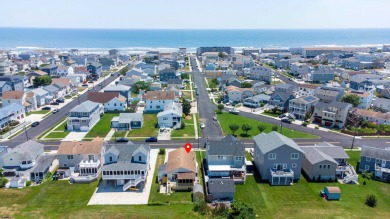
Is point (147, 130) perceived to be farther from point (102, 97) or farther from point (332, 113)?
point (332, 113)

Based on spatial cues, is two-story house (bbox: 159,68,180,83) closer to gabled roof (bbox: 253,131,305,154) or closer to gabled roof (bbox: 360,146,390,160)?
gabled roof (bbox: 253,131,305,154)

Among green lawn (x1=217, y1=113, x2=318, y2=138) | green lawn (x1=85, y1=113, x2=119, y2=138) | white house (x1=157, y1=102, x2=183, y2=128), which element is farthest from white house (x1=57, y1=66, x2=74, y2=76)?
green lawn (x1=217, y1=113, x2=318, y2=138)

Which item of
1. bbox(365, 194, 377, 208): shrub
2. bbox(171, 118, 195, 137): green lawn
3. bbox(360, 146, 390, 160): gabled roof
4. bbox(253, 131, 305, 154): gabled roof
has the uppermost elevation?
bbox(253, 131, 305, 154): gabled roof

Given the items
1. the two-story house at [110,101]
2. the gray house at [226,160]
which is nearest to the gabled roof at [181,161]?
the gray house at [226,160]

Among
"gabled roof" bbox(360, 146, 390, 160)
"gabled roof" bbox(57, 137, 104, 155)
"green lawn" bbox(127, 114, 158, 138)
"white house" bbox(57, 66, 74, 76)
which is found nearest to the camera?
"gabled roof" bbox(360, 146, 390, 160)

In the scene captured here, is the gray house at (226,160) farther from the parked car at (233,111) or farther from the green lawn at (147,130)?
the parked car at (233,111)

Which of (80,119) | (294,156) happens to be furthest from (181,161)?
(80,119)

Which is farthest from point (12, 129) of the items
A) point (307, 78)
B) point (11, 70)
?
point (307, 78)
